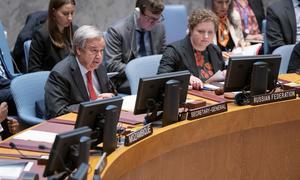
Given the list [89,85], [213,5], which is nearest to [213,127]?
[89,85]

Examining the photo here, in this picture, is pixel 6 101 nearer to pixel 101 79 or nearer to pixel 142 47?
pixel 101 79

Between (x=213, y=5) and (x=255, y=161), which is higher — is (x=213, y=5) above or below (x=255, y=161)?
above

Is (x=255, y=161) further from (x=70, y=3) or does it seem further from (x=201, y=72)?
(x=70, y=3)

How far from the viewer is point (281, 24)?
236 inches

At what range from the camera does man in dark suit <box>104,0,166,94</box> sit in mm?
5312

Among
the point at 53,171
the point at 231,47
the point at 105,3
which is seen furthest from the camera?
the point at 105,3

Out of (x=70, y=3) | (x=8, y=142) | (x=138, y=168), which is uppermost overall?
(x=70, y=3)

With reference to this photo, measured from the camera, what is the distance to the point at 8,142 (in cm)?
316

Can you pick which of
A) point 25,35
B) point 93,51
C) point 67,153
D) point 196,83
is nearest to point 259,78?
point 196,83

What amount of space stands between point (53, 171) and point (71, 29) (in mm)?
2799

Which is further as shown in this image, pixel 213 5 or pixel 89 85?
pixel 213 5

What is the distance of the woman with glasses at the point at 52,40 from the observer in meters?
5.11

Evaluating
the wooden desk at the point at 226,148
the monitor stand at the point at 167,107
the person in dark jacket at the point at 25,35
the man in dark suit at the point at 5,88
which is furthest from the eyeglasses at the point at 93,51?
the person in dark jacket at the point at 25,35

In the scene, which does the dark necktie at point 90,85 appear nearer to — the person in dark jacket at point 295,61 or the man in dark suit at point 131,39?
the man in dark suit at point 131,39
